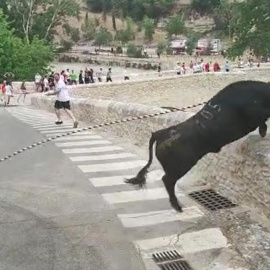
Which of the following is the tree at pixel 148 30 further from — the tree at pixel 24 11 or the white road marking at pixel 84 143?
the white road marking at pixel 84 143

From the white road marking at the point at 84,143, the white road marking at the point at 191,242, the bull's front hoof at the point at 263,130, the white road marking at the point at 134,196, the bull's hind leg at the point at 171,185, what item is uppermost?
the bull's front hoof at the point at 263,130

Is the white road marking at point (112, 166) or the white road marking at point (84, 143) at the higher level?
the white road marking at point (112, 166)

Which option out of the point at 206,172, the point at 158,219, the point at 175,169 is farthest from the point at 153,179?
the point at 175,169

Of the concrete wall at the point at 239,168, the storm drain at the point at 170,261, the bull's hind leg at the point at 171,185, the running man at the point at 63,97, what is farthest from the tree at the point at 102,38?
the storm drain at the point at 170,261

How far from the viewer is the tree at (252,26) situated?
70.2 feet

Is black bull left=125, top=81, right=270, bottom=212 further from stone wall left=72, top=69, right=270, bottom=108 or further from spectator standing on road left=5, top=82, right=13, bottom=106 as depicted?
spectator standing on road left=5, top=82, right=13, bottom=106

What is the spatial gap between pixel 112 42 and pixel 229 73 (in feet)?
203

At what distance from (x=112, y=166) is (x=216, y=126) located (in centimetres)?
407

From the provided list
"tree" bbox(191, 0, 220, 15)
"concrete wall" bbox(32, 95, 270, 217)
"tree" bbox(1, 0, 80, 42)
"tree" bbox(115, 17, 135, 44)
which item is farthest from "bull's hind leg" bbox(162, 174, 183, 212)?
"tree" bbox(191, 0, 220, 15)

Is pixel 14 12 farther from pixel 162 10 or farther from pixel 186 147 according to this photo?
pixel 186 147

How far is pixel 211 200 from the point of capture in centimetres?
855

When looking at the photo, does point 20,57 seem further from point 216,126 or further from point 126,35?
point 126,35

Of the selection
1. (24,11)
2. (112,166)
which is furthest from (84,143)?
(24,11)

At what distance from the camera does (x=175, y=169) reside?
7.25 metres
